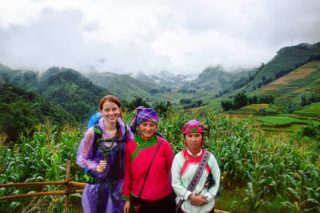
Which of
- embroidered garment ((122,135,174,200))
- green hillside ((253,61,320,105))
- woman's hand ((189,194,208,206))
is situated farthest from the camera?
green hillside ((253,61,320,105))

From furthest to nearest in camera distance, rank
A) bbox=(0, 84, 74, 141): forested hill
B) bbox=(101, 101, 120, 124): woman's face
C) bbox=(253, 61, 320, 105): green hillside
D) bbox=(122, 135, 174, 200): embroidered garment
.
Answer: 1. bbox=(253, 61, 320, 105): green hillside
2. bbox=(0, 84, 74, 141): forested hill
3. bbox=(101, 101, 120, 124): woman's face
4. bbox=(122, 135, 174, 200): embroidered garment

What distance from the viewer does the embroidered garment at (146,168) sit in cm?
361

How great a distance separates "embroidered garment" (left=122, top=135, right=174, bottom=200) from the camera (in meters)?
3.61

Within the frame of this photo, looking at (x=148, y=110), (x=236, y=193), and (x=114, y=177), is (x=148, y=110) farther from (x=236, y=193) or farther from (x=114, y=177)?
(x=236, y=193)

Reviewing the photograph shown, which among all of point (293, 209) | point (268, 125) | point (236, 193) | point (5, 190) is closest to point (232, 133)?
point (236, 193)

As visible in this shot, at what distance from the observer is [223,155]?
325 inches

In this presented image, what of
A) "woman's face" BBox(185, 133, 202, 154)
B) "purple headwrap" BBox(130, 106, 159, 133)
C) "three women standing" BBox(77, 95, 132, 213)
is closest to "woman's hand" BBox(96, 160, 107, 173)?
"three women standing" BBox(77, 95, 132, 213)

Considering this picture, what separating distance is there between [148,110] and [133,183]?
32.3 inches

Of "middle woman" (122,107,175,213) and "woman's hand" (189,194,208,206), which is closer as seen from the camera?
"woman's hand" (189,194,208,206)

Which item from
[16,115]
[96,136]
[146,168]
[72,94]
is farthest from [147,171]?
[72,94]

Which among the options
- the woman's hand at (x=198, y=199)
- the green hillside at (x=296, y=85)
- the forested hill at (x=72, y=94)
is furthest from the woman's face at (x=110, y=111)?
the green hillside at (x=296, y=85)

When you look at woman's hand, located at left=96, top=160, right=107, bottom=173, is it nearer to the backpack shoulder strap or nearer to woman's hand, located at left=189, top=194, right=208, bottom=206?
the backpack shoulder strap

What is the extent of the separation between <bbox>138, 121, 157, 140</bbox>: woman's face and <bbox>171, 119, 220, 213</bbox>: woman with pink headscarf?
369 mm

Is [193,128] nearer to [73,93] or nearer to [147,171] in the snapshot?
[147,171]
